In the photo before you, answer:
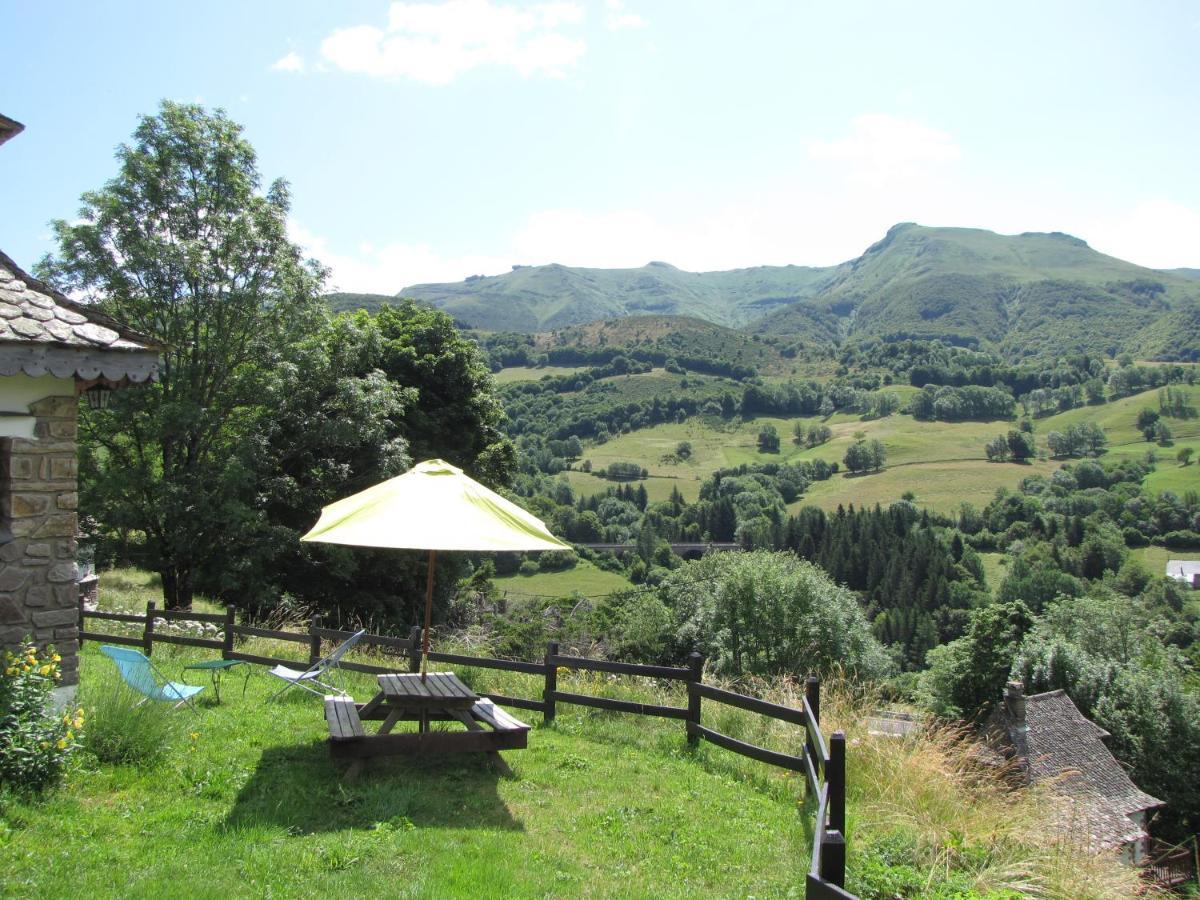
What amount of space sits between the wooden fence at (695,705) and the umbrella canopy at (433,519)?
6.79ft

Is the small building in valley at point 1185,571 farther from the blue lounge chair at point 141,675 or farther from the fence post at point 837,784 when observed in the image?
the blue lounge chair at point 141,675

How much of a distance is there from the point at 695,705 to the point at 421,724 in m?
2.68

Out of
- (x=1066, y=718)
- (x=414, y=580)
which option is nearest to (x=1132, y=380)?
(x=1066, y=718)

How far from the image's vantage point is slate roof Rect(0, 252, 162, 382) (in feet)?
16.5

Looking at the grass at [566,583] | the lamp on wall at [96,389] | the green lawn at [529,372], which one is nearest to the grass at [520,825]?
the lamp on wall at [96,389]

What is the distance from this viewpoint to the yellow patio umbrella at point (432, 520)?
603 centimetres

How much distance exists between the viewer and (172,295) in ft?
51.4

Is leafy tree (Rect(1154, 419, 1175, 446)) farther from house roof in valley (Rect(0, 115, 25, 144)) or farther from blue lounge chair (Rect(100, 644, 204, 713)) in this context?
house roof in valley (Rect(0, 115, 25, 144))

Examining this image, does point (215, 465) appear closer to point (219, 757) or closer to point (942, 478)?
point (219, 757)

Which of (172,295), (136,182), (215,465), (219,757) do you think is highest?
(136,182)

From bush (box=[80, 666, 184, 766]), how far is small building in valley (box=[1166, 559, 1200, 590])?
330 feet

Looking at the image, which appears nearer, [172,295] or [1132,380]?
[172,295]

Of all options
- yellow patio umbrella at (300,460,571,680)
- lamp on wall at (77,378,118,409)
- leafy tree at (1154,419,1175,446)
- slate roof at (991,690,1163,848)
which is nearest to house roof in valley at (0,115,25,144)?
lamp on wall at (77,378,118,409)

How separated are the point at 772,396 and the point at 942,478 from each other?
197ft
